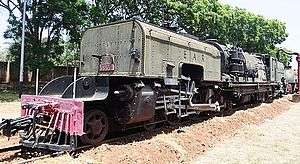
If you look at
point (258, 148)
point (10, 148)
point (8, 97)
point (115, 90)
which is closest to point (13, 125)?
point (10, 148)

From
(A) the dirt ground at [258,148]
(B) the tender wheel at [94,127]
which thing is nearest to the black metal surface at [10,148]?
(B) the tender wheel at [94,127]

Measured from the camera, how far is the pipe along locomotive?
7.86 meters

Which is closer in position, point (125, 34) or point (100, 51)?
point (125, 34)

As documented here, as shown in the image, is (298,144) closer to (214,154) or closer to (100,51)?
(214,154)

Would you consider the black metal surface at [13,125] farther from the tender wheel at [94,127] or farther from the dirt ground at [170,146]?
the tender wheel at [94,127]

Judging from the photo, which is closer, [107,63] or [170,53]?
[107,63]

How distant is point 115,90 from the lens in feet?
29.9

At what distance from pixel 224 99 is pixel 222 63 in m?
1.52

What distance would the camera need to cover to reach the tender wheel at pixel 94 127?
822 centimetres

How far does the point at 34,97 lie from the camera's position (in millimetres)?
8414

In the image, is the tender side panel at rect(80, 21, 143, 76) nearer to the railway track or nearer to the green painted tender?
the green painted tender

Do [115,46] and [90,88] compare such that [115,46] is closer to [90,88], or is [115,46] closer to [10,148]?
[90,88]

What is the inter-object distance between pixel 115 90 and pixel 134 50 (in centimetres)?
109

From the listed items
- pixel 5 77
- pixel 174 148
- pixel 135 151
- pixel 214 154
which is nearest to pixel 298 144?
pixel 214 154
